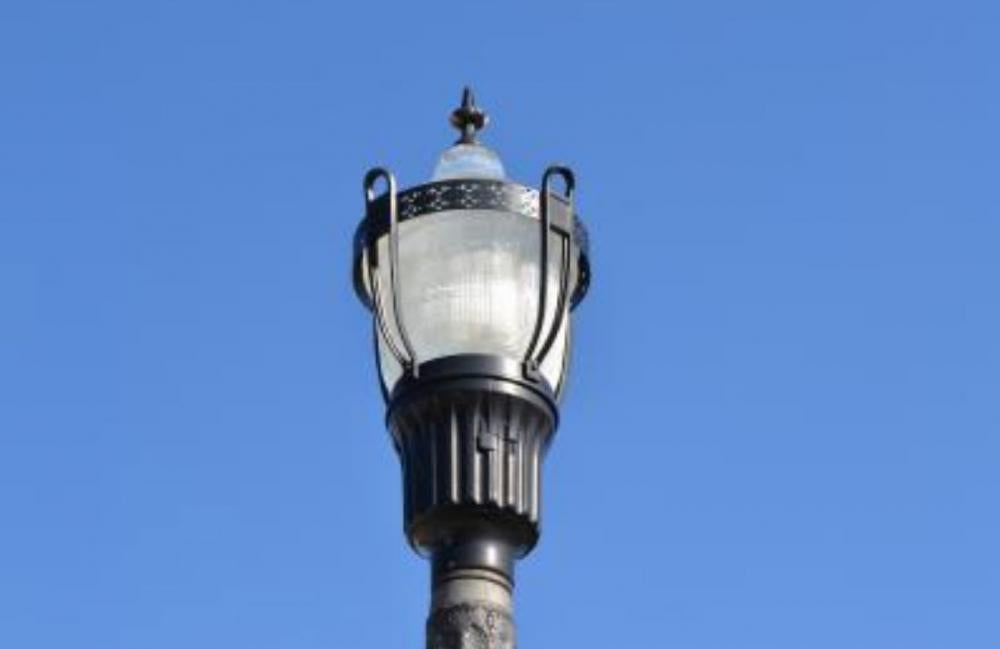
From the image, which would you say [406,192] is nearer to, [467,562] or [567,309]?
[567,309]

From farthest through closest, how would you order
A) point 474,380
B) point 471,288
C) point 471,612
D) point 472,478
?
point 471,288 → point 474,380 → point 472,478 → point 471,612

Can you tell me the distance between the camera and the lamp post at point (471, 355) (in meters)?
7.14

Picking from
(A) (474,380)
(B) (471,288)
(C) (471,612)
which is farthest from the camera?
(B) (471,288)

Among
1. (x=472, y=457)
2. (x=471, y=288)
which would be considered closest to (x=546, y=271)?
(x=471, y=288)

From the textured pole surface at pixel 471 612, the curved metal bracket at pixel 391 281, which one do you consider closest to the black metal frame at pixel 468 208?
the curved metal bracket at pixel 391 281

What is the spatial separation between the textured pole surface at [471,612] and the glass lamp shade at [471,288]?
600mm

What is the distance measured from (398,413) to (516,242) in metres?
0.56

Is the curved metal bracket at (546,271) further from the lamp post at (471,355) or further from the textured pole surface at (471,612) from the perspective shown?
the textured pole surface at (471,612)

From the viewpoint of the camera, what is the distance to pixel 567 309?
7.59 metres

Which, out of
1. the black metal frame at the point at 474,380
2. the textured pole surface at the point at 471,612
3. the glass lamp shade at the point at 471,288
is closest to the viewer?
the textured pole surface at the point at 471,612

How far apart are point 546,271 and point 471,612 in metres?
0.99

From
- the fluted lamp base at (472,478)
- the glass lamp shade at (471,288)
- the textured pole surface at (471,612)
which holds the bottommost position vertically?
the textured pole surface at (471,612)

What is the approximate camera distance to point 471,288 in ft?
24.7

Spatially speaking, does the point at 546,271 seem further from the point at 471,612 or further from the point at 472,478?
the point at 471,612
